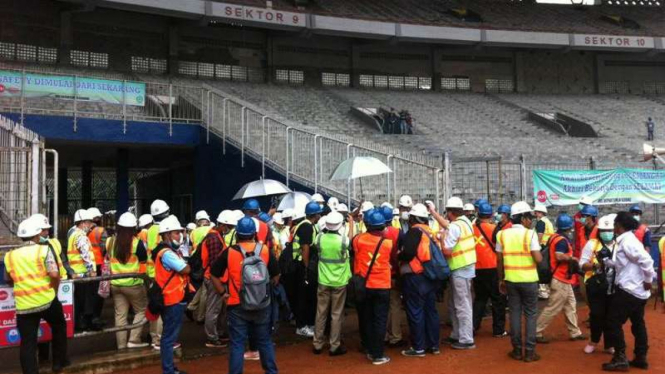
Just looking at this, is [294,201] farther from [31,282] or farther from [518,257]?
[31,282]

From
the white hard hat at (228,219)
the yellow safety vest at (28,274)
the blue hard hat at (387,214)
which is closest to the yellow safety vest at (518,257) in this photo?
the blue hard hat at (387,214)

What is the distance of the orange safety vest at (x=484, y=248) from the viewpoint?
26.6ft

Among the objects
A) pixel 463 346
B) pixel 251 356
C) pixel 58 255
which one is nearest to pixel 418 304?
pixel 463 346

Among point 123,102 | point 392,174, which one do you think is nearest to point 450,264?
point 392,174

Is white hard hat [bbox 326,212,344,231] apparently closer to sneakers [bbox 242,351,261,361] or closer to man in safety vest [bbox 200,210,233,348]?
man in safety vest [bbox 200,210,233,348]

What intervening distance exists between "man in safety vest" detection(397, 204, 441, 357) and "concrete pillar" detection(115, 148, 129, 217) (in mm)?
14347

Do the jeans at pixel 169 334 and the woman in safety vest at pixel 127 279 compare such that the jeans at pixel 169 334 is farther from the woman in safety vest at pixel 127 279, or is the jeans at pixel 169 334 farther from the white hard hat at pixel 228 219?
the white hard hat at pixel 228 219

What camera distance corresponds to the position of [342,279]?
7008mm

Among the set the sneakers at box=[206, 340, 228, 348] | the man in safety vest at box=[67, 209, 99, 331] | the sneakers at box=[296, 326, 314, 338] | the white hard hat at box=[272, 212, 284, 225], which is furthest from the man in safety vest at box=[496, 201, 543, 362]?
the man in safety vest at box=[67, 209, 99, 331]

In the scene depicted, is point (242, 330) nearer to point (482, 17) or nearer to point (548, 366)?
point (548, 366)

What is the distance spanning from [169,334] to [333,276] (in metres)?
2.04

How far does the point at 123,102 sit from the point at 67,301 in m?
11.0

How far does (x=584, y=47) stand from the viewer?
107 ft

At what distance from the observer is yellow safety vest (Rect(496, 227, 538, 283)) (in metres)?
6.75
